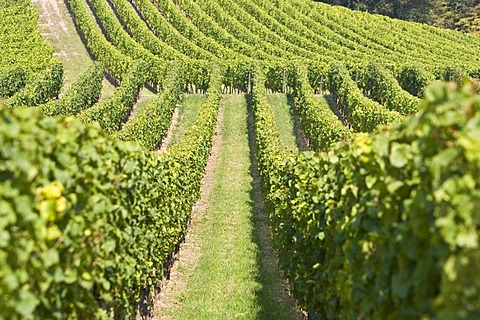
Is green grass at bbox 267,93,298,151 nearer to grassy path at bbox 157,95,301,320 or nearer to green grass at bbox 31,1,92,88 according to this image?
grassy path at bbox 157,95,301,320

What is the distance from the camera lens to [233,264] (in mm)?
15875

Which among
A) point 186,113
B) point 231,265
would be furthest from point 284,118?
point 231,265

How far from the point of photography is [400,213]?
562 centimetres

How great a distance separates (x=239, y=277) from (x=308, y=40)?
51358 millimetres

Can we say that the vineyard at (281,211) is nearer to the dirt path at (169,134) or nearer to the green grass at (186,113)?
the dirt path at (169,134)

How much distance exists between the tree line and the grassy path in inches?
3161

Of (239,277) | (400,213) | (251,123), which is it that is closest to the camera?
(400,213)

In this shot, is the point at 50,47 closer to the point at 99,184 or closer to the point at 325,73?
the point at 325,73

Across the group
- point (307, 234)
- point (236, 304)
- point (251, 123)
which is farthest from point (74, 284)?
point (251, 123)

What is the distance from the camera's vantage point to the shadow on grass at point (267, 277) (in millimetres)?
12539

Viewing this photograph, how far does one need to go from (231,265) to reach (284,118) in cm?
2485

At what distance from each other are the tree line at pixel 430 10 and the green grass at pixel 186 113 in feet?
209

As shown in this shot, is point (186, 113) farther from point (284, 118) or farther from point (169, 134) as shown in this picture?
point (284, 118)

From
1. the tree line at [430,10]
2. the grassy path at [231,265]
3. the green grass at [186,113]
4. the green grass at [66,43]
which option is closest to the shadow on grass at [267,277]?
the grassy path at [231,265]
